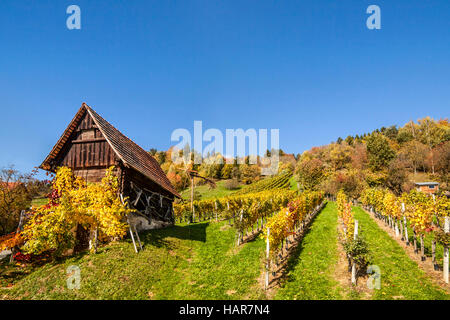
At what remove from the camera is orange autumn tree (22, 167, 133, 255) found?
11344 mm

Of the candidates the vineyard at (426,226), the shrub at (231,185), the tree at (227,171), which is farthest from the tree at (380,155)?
the tree at (227,171)

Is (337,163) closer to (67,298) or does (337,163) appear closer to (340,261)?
(340,261)

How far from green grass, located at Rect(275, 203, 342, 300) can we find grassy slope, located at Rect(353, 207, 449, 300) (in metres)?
1.86

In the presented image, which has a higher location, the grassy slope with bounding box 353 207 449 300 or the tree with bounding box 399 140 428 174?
the tree with bounding box 399 140 428 174

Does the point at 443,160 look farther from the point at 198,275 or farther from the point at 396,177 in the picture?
the point at 198,275

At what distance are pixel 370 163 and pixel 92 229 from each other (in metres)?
64.1

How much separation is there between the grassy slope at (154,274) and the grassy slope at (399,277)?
5.32 m

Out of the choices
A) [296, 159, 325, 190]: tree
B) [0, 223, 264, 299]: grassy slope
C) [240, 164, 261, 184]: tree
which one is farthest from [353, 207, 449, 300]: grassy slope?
[240, 164, 261, 184]: tree

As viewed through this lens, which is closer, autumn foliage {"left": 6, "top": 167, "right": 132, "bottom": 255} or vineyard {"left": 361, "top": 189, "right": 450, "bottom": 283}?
vineyard {"left": 361, "top": 189, "right": 450, "bottom": 283}

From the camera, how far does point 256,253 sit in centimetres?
1438

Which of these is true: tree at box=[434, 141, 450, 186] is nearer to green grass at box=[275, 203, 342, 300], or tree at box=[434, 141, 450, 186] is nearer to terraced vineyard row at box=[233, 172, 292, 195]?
terraced vineyard row at box=[233, 172, 292, 195]

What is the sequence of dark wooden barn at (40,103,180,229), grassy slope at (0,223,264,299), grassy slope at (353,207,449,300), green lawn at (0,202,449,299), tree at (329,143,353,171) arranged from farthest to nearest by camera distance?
tree at (329,143,353,171) → dark wooden barn at (40,103,180,229) → grassy slope at (0,223,264,299) → green lawn at (0,202,449,299) → grassy slope at (353,207,449,300)
